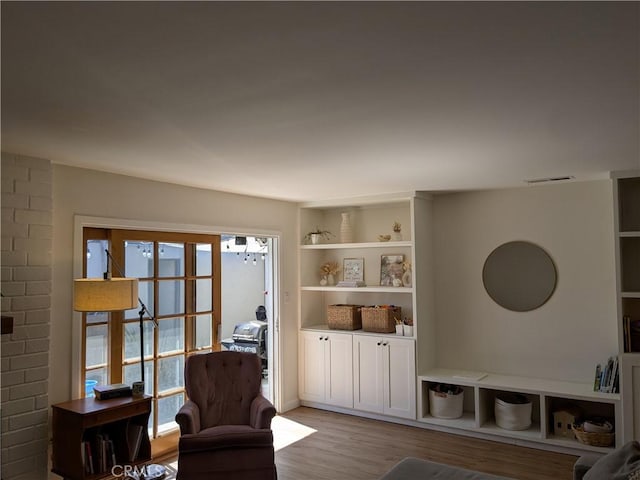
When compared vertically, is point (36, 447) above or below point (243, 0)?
below

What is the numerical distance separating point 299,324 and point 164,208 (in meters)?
2.28

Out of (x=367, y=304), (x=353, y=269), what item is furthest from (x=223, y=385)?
(x=353, y=269)

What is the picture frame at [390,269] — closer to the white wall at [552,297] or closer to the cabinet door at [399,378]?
the white wall at [552,297]

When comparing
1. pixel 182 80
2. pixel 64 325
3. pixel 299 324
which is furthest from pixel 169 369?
pixel 182 80

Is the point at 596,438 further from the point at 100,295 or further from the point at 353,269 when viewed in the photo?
the point at 100,295

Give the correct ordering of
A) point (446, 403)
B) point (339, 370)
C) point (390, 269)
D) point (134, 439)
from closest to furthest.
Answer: point (134, 439) → point (446, 403) → point (339, 370) → point (390, 269)

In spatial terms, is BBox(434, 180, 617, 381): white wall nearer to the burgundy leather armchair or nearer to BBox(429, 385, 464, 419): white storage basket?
BBox(429, 385, 464, 419): white storage basket

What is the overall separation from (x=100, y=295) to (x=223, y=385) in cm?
122

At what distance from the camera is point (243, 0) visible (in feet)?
4.44

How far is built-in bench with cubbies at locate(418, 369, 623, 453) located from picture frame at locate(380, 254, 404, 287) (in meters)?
1.06

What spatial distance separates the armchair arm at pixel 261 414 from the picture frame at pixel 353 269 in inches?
95.3

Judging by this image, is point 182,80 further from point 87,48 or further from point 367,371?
point 367,371

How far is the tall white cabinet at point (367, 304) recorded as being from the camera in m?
5.00

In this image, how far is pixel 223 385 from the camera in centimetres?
385
